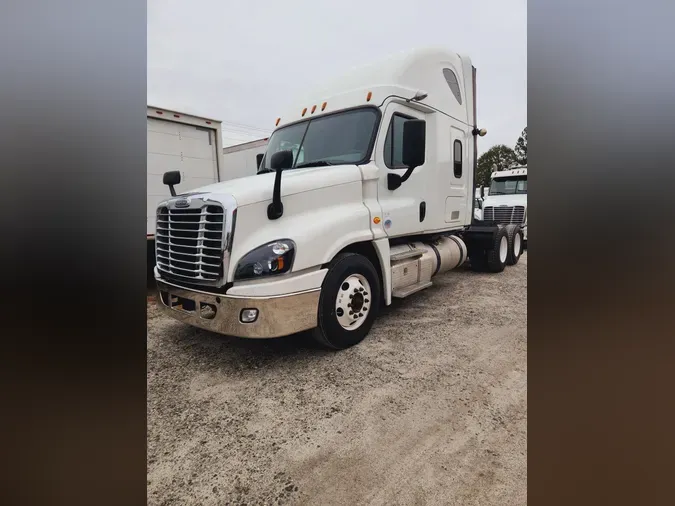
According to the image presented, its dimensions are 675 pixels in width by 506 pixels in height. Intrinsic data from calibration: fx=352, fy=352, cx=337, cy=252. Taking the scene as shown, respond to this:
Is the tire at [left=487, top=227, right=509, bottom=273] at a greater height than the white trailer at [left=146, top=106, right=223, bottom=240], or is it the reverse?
the white trailer at [left=146, top=106, right=223, bottom=240]

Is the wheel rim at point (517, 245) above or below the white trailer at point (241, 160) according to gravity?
below

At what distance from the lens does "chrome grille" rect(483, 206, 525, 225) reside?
27.5ft

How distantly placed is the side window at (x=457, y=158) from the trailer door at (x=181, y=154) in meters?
4.05

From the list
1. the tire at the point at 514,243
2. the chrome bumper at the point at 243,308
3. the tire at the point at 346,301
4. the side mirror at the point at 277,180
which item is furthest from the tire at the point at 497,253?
the side mirror at the point at 277,180

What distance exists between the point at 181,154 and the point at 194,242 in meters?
3.88

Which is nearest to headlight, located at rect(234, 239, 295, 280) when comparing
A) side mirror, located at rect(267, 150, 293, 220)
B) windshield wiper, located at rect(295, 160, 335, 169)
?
side mirror, located at rect(267, 150, 293, 220)

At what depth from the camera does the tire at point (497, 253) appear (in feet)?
20.2

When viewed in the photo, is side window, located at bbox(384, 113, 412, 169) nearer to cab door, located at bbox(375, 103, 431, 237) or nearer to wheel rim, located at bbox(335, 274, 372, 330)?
cab door, located at bbox(375, 103, 431, 237)

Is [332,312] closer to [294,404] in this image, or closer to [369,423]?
[294,404]

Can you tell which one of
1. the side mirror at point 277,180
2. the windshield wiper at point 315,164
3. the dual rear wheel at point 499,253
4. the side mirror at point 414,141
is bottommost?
the dual rear wheel at point 499,253

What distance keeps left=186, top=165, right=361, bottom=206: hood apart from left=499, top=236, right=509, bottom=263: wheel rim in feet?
13.2
